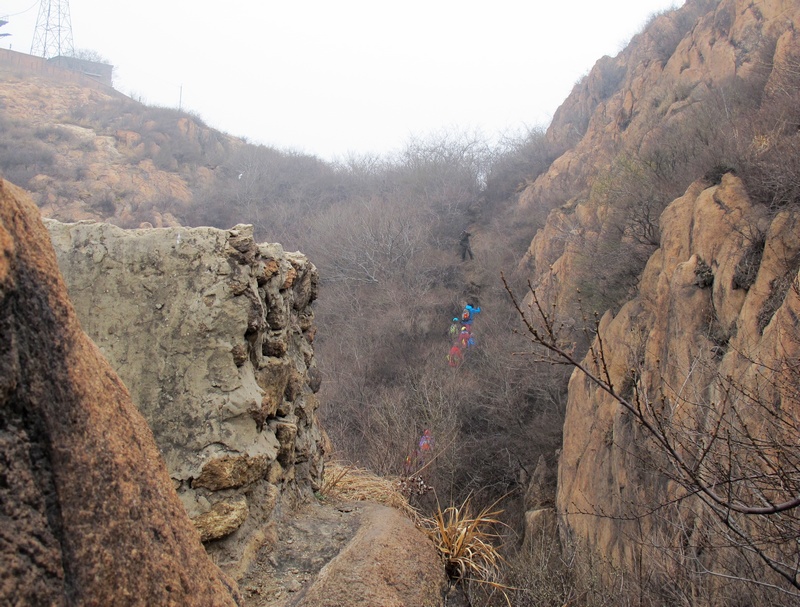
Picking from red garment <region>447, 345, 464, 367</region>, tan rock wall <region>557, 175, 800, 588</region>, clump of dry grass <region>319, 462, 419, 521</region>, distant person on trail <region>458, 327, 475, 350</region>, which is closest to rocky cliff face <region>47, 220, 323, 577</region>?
clump of dry grass <region>319, 462, 419, 521</region>

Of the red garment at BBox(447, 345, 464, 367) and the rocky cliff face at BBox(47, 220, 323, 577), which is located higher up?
the rocky cliff face at BBox(47, 220, 323, 577)

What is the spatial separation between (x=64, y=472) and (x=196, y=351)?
79.9 inches

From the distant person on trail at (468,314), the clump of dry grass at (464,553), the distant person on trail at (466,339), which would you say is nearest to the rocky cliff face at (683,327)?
the clump of dry grass at (464,553)

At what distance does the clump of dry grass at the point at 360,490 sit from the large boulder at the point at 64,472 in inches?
111

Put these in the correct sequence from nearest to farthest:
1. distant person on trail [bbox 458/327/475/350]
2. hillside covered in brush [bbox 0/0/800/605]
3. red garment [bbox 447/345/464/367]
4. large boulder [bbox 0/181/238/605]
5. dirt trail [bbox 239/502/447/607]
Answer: large boulder [bbox 0/181/238/605] → dirt trail [bbox 239/502/447/607] → hillside covered in brush [bbox 0/0/800/605] → red garment [bbox 447/345/464/367] → distant person on trail [bbox 458/327/475/350]

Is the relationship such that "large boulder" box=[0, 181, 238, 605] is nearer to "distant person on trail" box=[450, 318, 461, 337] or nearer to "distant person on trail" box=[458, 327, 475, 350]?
"distant person on trail" box=[458, 327, 475, 350]

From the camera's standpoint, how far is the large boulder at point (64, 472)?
0.90 meters

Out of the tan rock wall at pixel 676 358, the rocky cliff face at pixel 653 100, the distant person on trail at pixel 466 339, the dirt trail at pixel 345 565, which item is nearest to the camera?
the dirt trail at pixel 345 565

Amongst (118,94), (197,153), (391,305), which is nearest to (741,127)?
(391,305)

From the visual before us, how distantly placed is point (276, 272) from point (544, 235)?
1535 centimetres

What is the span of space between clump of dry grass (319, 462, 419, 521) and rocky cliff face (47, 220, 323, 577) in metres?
0.73

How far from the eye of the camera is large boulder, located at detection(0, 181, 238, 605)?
90 cm

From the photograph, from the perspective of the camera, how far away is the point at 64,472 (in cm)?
99

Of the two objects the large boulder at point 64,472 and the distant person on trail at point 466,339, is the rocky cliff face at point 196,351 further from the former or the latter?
the distant person on trail at point 466,339
